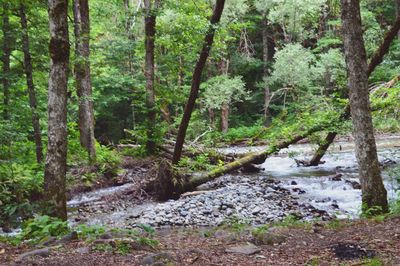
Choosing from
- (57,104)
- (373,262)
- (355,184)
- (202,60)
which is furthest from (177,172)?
(373,262)

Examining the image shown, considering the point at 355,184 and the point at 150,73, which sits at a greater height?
the point at 150,73

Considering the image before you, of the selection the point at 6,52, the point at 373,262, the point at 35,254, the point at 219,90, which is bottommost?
the point at 373,262

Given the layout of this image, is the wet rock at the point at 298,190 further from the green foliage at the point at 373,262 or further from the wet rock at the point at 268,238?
the green foliage at the point at 373,262

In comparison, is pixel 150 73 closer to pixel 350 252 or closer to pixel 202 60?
pixel 202 60

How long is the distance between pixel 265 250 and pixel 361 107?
3384 mm

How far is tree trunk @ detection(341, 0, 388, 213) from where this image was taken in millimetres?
7258

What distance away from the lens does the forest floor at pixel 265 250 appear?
4.88m

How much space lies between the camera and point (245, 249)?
5738 mm

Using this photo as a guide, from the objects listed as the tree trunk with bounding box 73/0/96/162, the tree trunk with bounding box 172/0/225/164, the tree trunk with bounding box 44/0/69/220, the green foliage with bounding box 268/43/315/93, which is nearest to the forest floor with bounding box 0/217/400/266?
the tree trunk with bounding box 44/0/69/220

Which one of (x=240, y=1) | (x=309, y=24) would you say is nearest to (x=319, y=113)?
(x=240, y=1)

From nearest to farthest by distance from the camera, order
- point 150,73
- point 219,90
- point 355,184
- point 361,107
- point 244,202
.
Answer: point 361,107
point 244,202
point 355,184
point 150,73
point 219,90

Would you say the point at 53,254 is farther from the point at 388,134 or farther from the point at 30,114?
the point at 388,134

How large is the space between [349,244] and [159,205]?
6202mm

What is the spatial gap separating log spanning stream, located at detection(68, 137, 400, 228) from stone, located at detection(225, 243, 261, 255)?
11.4 ft
